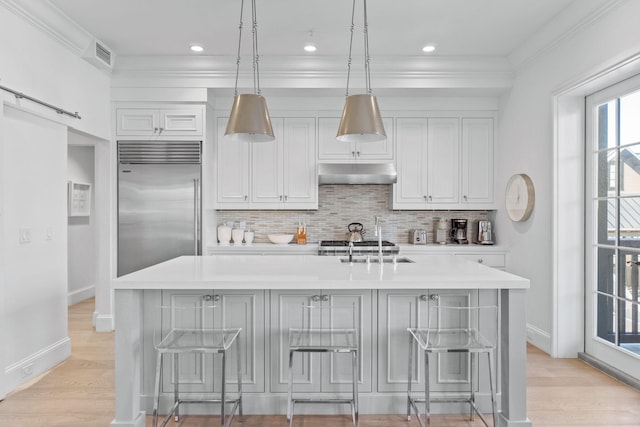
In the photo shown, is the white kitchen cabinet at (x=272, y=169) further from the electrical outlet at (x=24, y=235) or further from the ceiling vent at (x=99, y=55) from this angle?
the electrical outlet at (x=24, y=235)

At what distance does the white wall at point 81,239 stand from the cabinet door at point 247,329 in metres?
4.35

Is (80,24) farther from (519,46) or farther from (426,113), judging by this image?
(519,46)

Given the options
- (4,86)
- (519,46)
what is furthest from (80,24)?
(519,46)

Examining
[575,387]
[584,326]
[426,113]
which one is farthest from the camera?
[426,113]

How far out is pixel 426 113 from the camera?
4.91 m

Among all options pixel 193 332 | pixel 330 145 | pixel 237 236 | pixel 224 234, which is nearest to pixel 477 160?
pixel 330 145

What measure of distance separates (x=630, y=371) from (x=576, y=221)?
1240 mm

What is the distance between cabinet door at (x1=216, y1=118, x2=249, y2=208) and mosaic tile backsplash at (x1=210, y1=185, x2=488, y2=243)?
0.59 metres

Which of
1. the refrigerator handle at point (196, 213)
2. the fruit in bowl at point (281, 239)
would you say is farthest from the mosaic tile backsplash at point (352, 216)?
the refrigerator handle at point (196, 213)

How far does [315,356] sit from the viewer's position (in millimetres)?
2625

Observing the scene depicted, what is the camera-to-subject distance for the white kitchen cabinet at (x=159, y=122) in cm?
452

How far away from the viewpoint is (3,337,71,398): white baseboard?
2986mm

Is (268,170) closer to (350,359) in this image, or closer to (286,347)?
(286,347)

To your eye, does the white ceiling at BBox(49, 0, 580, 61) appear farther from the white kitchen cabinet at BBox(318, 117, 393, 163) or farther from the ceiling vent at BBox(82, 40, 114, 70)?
the white kitchen cabinet at BBox(318, 117, 393, 163)
